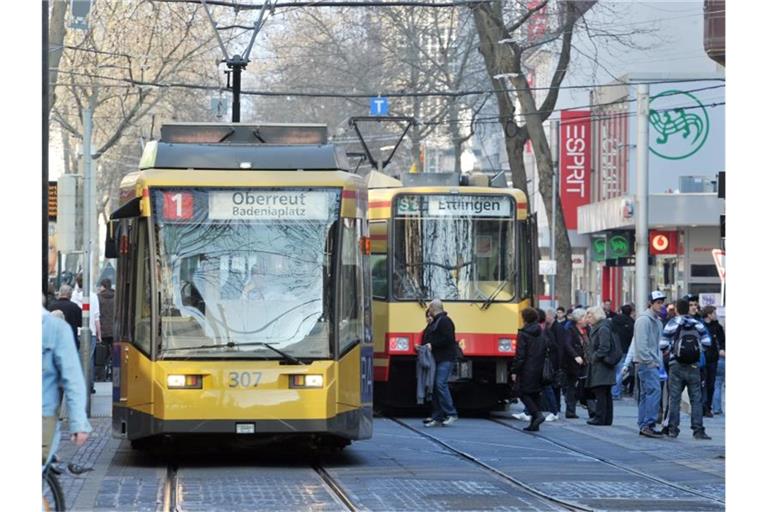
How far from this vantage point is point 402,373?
2422 centimetres

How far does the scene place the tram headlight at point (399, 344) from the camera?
934 inches

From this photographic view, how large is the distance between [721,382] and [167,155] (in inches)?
466

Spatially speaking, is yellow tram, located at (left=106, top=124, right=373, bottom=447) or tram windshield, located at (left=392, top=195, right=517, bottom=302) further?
tram windshield, located at (left=392, top=195, right=517, bottom=302)

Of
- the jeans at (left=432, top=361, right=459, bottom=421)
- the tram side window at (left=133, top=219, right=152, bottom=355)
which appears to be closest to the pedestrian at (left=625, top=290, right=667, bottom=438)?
the jeans at (left=432, top=361, right=459, bottom=421)

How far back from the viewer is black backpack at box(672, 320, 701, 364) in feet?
63.7

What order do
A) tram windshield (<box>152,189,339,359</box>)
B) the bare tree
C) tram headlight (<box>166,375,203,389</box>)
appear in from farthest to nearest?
the bare tree
tram windshield (<box>152,189,339,359</box>)
tram headlight (<box>166,375,203,389</box>)

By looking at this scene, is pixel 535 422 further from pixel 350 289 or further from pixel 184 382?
pixel 184 382

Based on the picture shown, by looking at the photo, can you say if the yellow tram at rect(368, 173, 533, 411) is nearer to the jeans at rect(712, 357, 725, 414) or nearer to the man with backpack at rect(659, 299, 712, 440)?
the jeans at rect(712, 357, 725, 414)

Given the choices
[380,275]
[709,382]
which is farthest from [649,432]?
[380,275]

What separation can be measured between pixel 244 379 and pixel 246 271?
3.28ft

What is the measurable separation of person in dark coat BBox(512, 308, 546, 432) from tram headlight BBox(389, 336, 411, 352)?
2.25 meters

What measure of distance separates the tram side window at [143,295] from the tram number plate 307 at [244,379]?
0.79m
